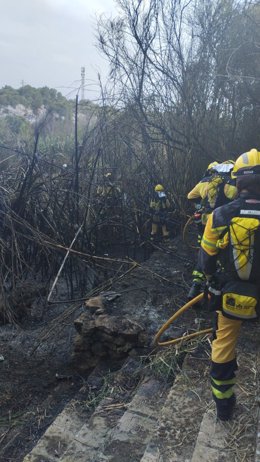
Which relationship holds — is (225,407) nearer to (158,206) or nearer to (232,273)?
(232,273)

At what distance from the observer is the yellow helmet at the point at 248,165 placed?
2.87 metres

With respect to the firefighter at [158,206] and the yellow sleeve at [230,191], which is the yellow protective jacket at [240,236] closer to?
the yellow sleeve at [230,191]

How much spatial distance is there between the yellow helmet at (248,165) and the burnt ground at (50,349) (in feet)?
6.23

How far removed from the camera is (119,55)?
8977mm

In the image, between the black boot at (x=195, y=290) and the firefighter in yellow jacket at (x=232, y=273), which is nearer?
the firefighter in yellow jacket at (x=232, y=273)

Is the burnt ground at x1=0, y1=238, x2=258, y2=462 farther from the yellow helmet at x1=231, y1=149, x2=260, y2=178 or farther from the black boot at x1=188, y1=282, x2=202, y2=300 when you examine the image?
the yellow helmet at x1=231, y1=149, x2=260, y2=178

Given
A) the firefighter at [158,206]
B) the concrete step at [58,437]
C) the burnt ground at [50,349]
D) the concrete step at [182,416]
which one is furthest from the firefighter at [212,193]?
the firefighter at [158,206]

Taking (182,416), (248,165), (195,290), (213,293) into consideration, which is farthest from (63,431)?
(248,165)

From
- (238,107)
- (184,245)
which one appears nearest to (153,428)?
(184,245)

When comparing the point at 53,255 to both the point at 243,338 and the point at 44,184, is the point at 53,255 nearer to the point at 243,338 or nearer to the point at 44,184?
the point at 44,184

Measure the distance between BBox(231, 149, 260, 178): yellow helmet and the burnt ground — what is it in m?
1.90

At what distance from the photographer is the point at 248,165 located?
9.72 feet

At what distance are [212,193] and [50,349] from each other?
290 cm

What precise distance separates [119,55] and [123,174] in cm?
284
